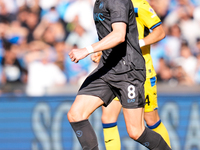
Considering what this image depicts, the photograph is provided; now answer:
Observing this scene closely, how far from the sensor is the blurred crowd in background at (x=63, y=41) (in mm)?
6793

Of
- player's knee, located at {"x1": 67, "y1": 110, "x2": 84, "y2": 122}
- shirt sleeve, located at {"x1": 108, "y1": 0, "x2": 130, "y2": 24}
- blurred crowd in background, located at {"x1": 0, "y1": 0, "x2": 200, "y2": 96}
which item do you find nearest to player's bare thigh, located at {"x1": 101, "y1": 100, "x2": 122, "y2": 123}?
player's knee, located at {"x1": 67, "y1": 110, "x2": 84, "y2": 122}

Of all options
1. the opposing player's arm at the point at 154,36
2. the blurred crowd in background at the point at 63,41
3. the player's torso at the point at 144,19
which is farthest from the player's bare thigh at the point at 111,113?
the blurred crowd in background at the point at 63,41

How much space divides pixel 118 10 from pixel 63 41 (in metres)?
4.05

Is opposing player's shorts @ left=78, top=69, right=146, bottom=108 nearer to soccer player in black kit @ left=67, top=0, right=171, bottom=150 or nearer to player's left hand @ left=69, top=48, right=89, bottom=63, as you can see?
soccer player in black kit @ left=67, top=0, right=171, bottom=150

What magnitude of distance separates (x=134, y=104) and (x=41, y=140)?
Answer: 8.97ft

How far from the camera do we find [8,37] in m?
7.23

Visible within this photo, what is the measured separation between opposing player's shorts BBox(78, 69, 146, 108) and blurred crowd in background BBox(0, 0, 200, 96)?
296 centimetres

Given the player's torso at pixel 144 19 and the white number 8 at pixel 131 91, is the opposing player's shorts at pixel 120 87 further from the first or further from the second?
the player's torso at pixel 144 19

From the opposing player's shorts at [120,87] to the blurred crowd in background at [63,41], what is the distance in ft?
9.70

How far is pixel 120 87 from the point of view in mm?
3549

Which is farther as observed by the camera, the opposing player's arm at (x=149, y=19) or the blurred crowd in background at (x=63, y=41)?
the blurred crowd in background at (x=63, y=41)

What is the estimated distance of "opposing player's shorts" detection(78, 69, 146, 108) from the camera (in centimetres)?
350

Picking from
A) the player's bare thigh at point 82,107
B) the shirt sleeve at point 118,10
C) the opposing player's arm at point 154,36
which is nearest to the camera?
the shirt sleeve at point 118,10

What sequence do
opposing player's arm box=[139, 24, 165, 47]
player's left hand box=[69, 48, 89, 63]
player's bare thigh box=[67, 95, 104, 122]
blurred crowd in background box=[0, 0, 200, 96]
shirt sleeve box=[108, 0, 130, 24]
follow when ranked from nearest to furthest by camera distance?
player's left hand box=[69, 48, 89, 63]
shirt sleeve box=[108, 0, 130, 24]
player's bare thigh box=[67, 95, 104, 122]
opposing player's arm box=[139, 24, 165, 47]
blurred crowd in background box=[0, 0, 200, 96]
